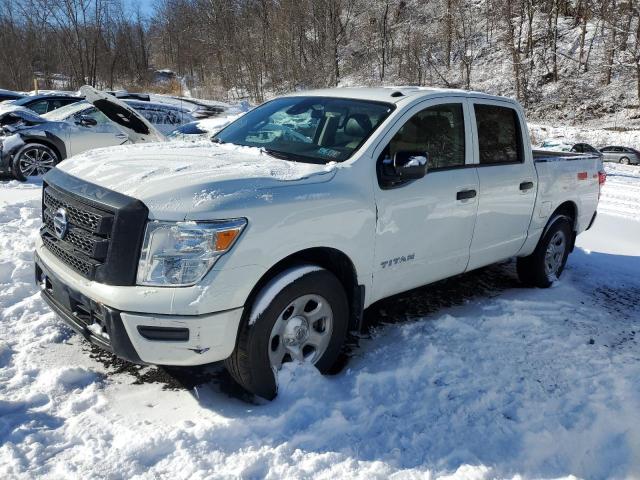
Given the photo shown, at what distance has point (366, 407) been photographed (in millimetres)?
3084

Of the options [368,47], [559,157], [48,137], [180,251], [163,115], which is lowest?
[180,251]

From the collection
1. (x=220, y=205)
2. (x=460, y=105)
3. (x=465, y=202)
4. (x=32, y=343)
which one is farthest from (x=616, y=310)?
(x=32, y=343)

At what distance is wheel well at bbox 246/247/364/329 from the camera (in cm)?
303

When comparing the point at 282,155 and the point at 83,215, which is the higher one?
the point at 282,155

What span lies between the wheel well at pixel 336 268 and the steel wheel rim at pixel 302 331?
206mm

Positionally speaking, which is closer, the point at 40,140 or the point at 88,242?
the point at 88,242

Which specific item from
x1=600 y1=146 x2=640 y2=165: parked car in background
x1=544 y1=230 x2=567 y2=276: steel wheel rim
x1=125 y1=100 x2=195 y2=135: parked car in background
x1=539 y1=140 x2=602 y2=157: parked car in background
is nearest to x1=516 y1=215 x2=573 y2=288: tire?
x1=544 y1=230 x2=567 y2=276: steel wheel rim

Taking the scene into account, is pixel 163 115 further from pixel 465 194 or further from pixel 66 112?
pixel 465 194

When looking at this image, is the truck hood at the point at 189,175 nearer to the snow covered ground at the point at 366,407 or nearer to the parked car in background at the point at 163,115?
the snow covered ground at the point at 366,407

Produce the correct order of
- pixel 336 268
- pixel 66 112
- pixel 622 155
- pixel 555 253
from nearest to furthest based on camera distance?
pixel 336 268
pixel 555 253
pixel 66 112
pixel 622 155

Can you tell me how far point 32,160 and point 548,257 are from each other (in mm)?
8814

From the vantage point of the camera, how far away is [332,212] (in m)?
3.10

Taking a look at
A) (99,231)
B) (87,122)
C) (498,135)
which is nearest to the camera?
(99,231)

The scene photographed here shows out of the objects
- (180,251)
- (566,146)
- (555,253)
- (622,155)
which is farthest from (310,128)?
(622,155)
